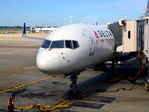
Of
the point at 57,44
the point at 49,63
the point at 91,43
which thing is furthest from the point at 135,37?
the point at 49,63

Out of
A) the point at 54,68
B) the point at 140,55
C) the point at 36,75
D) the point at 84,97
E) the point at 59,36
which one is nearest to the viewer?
the point at 54,68

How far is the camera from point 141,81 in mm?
22297

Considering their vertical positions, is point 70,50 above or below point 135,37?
below

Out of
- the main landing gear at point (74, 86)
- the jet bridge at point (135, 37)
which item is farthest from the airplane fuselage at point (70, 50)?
the jet bridge at point (135, 37)

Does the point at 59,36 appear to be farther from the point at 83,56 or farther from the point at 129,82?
the point at 129,82

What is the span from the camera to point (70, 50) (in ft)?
48.0

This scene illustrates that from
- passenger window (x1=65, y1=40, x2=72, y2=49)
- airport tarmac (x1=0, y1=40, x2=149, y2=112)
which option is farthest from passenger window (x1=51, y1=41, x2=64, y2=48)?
airport tarmac (x1=0, y1=40, x2=149, y2=112)

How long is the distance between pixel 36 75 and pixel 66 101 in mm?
10901

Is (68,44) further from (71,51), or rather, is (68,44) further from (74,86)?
(74,86)

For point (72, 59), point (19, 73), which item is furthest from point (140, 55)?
point (19, 73)

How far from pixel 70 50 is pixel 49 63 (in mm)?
1810

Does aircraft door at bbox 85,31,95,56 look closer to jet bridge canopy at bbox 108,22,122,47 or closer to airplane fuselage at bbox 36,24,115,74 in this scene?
airplane fuselage at bbox 36,24,115,74

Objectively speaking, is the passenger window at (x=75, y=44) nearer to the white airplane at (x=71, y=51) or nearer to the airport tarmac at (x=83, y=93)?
the white airplane at (x=71, y=51)

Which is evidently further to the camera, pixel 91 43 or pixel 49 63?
pixel 91 43
